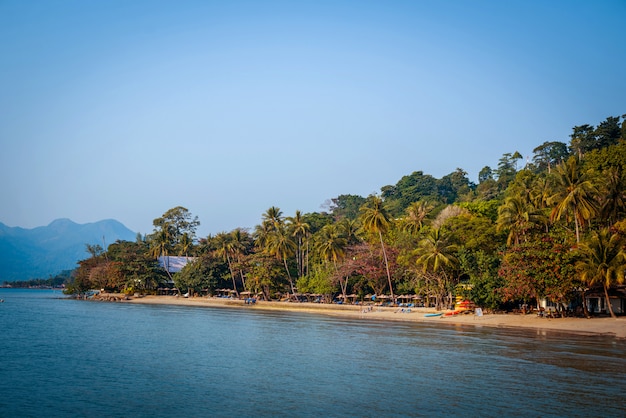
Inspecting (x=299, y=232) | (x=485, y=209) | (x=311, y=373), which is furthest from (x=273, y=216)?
(x=311, y=373)

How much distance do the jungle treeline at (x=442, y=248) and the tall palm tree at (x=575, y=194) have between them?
90 mm

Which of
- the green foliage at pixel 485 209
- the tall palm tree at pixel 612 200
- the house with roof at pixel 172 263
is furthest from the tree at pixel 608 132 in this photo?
the house with roof at pixel 172 263

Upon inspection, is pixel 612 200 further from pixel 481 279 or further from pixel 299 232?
pixel 299 232

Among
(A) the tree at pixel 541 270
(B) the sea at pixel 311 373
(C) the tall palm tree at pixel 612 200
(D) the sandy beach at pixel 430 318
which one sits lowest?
(B) the sea at pixel 311 373

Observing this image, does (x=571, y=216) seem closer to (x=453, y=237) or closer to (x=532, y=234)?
(x=532, y=234)

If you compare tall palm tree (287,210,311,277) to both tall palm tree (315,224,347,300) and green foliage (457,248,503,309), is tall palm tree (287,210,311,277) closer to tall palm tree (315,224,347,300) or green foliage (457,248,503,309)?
tall palm tree (315,224,347,300)

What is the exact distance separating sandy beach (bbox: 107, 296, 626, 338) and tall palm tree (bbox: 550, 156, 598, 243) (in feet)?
23.0

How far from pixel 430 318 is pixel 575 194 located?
17.8m

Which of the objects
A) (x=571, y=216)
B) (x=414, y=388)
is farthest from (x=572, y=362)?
(x=571, y=216)

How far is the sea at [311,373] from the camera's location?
65.9ft

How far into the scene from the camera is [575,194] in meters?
44.2

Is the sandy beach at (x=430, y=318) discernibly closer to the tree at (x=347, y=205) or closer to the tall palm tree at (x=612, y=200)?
the tall palm tree at (x=612, y=200)

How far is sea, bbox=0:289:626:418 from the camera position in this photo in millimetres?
20094

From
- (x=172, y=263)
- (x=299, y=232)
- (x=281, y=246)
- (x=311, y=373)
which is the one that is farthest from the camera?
(x=172, y=263)
